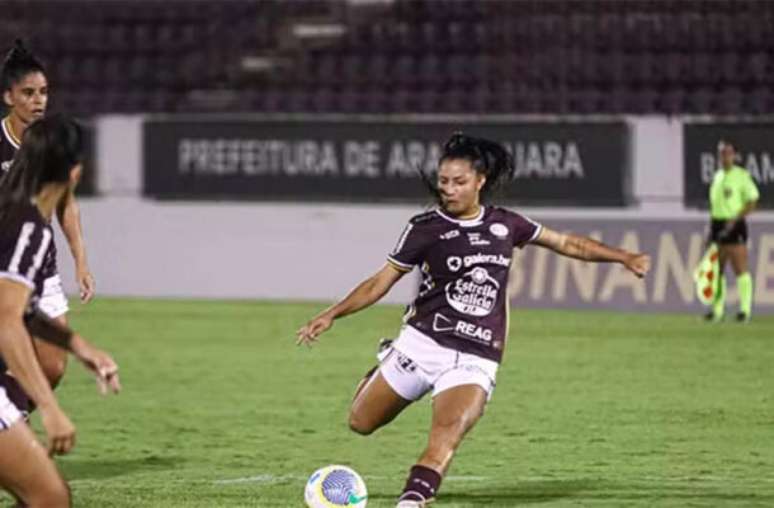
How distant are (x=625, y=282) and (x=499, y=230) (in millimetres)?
14144

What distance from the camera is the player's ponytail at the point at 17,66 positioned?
9.99 m

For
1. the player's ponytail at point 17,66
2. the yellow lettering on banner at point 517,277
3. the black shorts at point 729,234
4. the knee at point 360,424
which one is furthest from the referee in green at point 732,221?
the player's ponytail at point 17,66

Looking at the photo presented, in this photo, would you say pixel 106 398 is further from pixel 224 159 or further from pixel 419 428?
pixel 224 159

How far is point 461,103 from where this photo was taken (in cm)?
2605

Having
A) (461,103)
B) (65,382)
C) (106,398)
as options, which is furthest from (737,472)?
(461,103)

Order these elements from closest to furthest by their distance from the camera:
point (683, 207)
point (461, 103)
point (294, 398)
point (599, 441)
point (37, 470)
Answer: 1. point (37, 470)
2. point (599, 441)
3. point (294, 398)
4. point (683, 207)
5. point (461, 103)

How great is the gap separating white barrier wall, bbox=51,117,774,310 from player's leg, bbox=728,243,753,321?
450cm

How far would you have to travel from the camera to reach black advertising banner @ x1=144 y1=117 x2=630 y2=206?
24.4m

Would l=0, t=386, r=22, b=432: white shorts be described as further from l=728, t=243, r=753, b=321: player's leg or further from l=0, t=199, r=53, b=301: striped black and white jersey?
l=728, t=243, r=753, b=321: player's leg

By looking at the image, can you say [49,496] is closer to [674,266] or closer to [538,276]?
[674,266]

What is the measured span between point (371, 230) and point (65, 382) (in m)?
8.44

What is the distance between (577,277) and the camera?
2358 centimetres

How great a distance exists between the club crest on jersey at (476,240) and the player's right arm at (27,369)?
122 inches

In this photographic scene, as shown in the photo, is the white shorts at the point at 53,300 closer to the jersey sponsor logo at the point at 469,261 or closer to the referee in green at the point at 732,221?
the jersey sponsor logo at the point at 469,261
